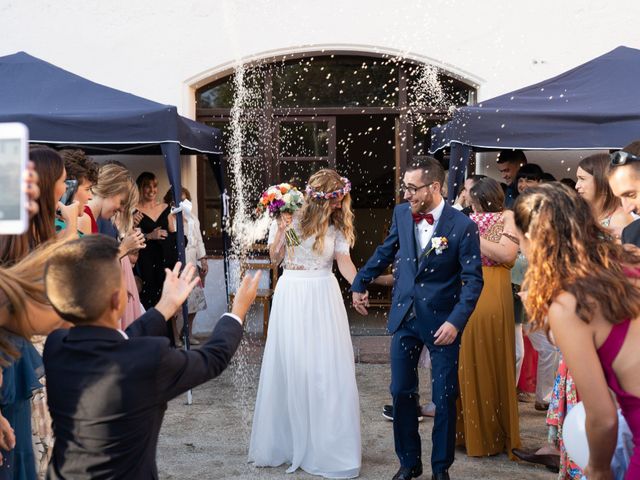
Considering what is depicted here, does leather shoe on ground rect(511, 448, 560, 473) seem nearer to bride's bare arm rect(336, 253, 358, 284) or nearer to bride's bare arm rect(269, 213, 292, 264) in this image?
bride's bare arm rect(336, 253, 358, 284)

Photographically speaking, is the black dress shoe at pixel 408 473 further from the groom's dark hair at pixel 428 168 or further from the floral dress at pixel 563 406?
the groom's dark hair at pixel 428 168

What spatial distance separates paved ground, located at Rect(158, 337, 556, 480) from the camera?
5.13 m

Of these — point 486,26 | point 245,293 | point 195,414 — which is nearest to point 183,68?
point 486,26

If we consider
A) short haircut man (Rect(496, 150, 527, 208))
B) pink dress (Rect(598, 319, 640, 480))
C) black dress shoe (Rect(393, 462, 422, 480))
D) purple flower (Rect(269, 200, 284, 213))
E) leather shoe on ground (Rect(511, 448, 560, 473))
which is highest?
short haircut man (Rect(496, 150, 527, 208))

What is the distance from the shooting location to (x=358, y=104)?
9.91 m

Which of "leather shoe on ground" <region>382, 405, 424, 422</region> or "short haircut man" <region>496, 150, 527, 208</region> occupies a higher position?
"short haircut man" <region>496, 150, 527, 208</region>

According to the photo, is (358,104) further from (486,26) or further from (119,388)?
(119,388)

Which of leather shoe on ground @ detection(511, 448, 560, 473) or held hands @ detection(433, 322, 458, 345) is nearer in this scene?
held hands @ detection(433, 322, 458, 345)

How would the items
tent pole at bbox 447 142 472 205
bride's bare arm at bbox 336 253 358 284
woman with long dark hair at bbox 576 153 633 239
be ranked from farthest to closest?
tent pole at bbox 447 142 472 205
bride's bare arm at bbox 336 253 358 284
woman with long dark hair at bbox 576 153 633 239

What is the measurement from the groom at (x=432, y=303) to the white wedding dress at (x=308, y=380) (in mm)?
399

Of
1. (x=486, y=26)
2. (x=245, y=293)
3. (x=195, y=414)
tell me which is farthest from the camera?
(x=486, y=26)

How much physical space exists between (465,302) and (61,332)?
2755mm

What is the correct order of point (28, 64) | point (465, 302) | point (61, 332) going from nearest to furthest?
point (61, 332), point (465, 302), point (28, 64)

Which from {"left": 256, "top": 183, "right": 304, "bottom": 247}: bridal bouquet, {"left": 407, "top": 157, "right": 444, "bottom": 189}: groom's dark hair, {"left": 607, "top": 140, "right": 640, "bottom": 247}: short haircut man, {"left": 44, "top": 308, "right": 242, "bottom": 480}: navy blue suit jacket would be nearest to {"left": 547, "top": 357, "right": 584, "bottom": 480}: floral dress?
{"left": 607, "top": 140, "right": 640, "bottom": 247}: short haircut man
